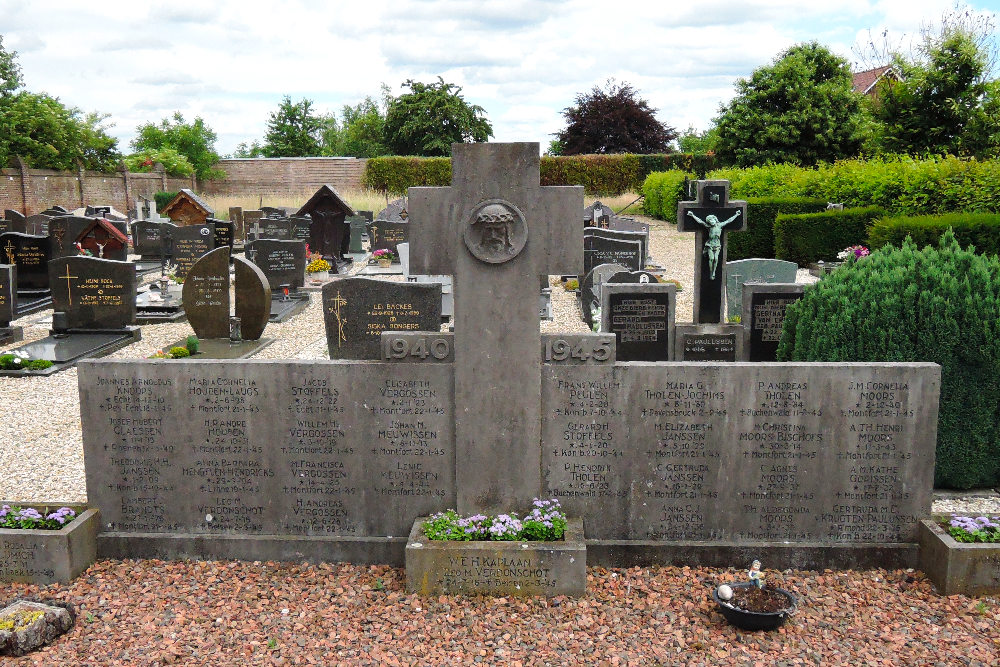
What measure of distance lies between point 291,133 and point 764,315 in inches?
2443

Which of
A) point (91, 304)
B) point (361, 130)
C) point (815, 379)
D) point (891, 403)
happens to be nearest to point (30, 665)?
point (815, 379)

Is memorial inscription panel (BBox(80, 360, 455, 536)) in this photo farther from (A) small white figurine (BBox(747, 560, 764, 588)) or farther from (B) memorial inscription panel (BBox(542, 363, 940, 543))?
(A) small white figurine (BBox(747, 560, 764, 588))

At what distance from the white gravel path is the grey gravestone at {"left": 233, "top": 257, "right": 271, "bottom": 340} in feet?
1.66

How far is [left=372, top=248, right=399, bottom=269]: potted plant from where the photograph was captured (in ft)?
67.2

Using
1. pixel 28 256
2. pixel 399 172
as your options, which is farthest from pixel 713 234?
pixel 399 172

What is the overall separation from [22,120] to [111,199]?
496cm

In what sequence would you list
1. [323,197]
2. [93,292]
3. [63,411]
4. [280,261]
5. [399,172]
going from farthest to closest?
[399,172]
[323,197]
[280,261]
[93,292]
[63,411]

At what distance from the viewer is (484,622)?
14.7ft

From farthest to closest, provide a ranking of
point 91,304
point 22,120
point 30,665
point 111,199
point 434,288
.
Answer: point 111,199, point 22,120, point 91,304, point 434,288, point 30,665

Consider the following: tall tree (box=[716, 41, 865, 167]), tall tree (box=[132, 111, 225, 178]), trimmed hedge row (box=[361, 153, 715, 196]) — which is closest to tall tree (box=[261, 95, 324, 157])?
tall tree (box=[132, 111, 225, 178])

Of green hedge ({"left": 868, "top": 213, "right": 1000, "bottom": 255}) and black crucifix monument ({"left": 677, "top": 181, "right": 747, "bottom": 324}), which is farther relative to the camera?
green hedge ({"left": 868, "top": 213, "right": 1000, "bottom": 255})

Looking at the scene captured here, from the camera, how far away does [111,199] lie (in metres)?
38.3

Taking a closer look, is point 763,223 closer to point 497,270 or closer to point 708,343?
point 708,343

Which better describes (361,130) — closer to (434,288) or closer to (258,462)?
(434,288)
